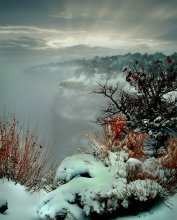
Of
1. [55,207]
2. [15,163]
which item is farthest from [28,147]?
[55,207]

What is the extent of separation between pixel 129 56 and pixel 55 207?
110m

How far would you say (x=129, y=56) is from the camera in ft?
384

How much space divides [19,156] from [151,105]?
8.09 metres

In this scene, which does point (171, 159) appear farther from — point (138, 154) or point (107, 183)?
point (107, 183)

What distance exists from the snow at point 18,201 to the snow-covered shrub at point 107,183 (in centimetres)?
48

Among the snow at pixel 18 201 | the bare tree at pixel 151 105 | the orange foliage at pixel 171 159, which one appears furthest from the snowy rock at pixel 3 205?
the bare tree at pixel 151 105

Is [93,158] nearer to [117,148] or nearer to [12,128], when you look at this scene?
[117,148]

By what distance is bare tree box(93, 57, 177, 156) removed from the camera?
1711cm

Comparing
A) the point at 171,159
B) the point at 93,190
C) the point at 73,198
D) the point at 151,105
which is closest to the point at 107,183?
the point at 93,190

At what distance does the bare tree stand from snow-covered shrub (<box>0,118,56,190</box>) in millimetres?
6047

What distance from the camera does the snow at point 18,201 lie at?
9.91 meters

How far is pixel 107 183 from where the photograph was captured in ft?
31.5

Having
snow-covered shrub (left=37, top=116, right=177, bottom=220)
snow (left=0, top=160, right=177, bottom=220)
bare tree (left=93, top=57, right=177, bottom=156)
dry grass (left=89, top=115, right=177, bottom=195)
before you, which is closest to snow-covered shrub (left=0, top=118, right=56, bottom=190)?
snow (left=0, top=160, right=177, bottom=220)

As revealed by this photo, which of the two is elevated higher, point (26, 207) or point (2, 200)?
point (2, 200)
